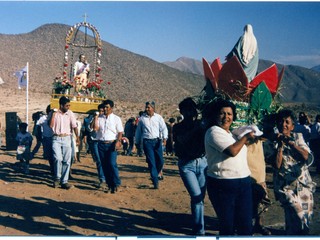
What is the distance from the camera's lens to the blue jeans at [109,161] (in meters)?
8.45

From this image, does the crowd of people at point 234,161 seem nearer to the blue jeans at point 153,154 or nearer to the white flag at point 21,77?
the blue jeans at point 153,154

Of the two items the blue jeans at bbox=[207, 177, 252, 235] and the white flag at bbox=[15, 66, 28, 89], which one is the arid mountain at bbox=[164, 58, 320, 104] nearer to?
the white flag at bbox=[15, 66, 28, 89]

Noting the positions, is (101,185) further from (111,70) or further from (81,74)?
(111,70)

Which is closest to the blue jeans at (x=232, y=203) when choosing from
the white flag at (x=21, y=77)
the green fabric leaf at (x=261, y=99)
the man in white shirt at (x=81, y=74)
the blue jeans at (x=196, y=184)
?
the blue jeans at (x=196, y=184)

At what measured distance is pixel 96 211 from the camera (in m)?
7.22

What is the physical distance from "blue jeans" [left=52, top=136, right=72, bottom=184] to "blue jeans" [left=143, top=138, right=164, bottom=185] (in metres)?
1.44

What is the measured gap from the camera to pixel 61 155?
880cm

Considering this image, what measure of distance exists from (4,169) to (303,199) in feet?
26.1

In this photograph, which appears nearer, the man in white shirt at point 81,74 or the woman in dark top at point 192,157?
the woman in dark top at point 192,157

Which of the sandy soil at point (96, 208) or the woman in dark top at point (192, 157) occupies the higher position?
the woman in dark top at point (192, 157)

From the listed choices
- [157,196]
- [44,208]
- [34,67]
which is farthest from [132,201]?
[34,67]

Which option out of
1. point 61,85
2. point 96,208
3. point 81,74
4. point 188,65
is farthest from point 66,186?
point 188,65

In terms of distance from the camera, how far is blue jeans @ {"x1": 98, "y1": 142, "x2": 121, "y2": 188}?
333 inches

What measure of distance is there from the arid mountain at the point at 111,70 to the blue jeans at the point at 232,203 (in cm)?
5752
